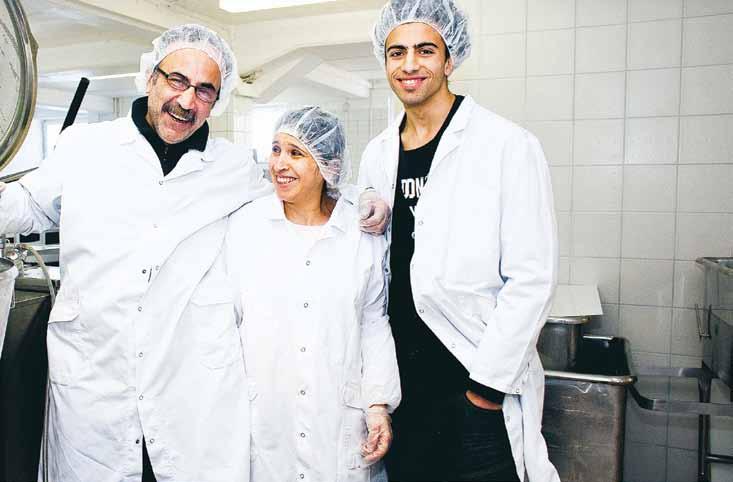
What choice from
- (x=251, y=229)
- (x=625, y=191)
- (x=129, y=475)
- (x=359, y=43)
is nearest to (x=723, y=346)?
(x=625, y=191)

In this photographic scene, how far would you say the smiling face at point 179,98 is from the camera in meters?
1.36

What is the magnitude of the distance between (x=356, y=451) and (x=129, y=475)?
51cm

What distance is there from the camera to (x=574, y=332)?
203 centimetres

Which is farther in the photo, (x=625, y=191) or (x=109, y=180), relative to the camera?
(x=625, y=191)

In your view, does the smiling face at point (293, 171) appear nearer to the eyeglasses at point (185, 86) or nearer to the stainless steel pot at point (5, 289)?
the eyeglasses at point (185, 86)

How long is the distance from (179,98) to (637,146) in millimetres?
1899

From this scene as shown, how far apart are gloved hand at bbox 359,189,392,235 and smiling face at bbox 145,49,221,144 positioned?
0.45 meters

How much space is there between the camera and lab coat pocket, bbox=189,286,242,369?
1.36 m

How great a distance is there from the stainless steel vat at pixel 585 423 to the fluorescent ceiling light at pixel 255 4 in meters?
2.75

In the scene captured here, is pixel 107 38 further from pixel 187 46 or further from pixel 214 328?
pixel 214 328

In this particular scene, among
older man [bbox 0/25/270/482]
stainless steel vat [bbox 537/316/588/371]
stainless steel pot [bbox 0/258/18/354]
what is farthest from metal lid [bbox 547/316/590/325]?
stainless steel pot [bbox 0/258/18/354]

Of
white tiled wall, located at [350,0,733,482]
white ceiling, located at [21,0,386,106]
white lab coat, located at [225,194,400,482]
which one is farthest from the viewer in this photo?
white ceiling, located at [21,0,386,106]

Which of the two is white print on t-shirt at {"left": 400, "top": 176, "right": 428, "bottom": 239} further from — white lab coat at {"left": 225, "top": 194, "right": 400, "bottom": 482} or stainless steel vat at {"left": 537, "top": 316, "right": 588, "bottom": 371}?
stainless steel vat at {"left": 537, "top": 316, "right": 588, "bottom": 371}

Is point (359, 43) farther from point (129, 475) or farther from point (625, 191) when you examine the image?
point (129, 475)
